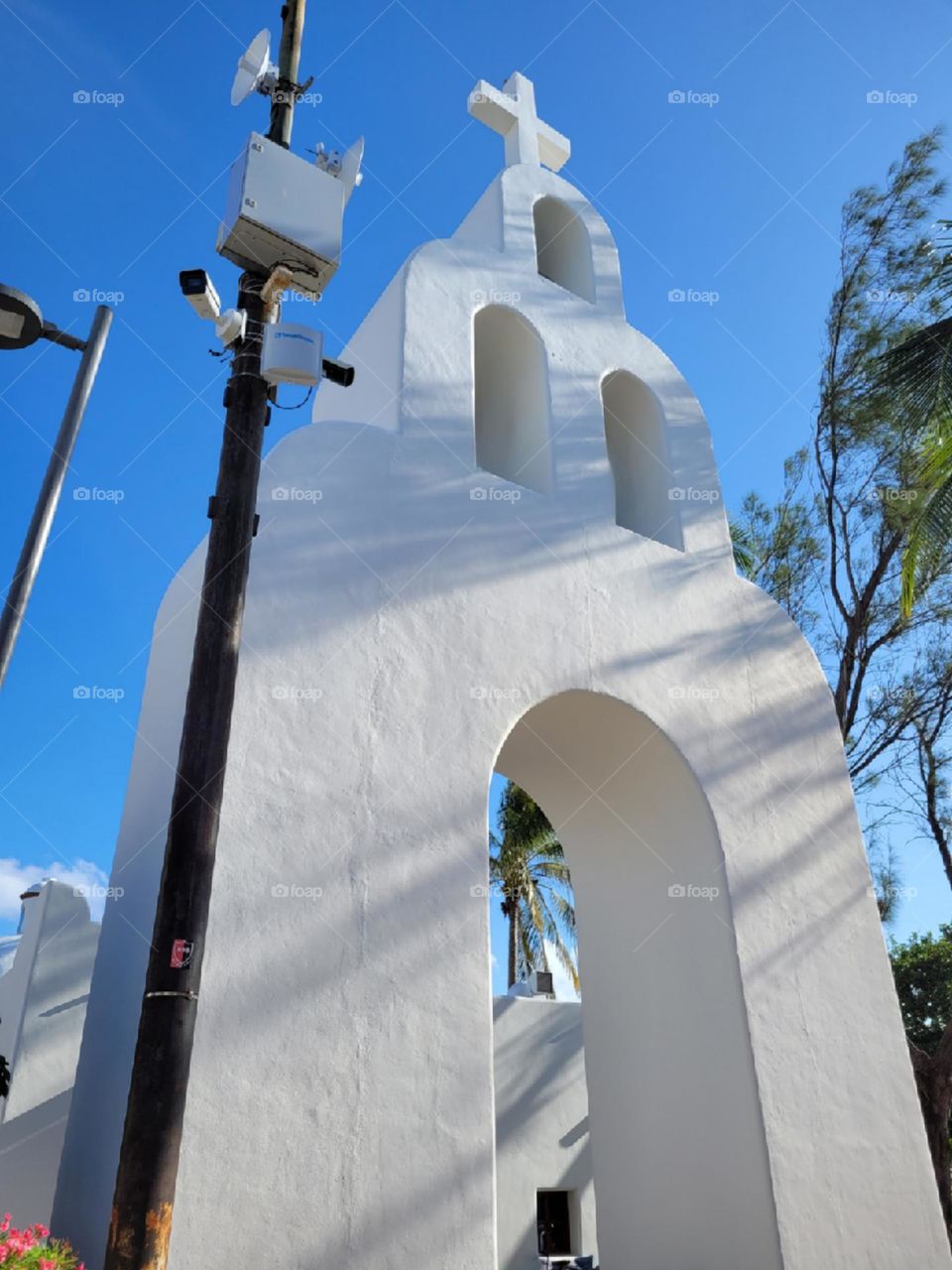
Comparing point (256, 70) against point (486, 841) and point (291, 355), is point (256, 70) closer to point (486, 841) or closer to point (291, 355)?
point (291, 355)

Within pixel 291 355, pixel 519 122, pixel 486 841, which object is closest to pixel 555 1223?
pixel 486 841

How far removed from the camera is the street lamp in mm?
4867

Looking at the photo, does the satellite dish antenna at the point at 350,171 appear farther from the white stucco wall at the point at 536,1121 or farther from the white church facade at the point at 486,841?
the white stucco wall at the point at 536,1121

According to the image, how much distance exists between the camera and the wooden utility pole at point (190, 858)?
369 cm

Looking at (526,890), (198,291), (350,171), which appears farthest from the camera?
(526,890)

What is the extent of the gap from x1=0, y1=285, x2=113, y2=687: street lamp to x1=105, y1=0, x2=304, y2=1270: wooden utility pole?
43.4 inches

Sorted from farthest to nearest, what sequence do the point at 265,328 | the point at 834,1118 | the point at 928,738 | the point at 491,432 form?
the point at 928,738 < the point at 491,432 < the point at 834,1118 < the point at 265,328

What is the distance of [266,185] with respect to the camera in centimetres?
525

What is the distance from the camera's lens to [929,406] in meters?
9.37

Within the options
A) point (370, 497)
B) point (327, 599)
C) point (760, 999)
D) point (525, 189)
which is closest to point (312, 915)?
point (327, 599)

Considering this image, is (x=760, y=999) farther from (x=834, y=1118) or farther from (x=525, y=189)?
(x=525, y=189)

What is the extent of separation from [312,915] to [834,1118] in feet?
13.3

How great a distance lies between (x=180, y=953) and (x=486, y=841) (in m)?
2.50

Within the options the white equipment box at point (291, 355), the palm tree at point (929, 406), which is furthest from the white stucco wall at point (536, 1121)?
the white equipment box at point (291, 355)
